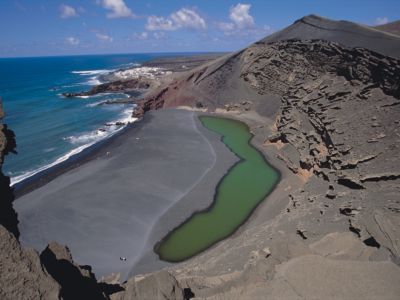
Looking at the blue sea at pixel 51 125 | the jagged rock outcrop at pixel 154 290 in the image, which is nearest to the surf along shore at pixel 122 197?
the blue sea at pixel 51 125

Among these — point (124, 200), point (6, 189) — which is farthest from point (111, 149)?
point (6, 189)

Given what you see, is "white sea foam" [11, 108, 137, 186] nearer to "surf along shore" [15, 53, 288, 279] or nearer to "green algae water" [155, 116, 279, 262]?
"surf along shore" [15, 53, 288, 279]

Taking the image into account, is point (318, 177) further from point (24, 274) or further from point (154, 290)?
point (24, 274)

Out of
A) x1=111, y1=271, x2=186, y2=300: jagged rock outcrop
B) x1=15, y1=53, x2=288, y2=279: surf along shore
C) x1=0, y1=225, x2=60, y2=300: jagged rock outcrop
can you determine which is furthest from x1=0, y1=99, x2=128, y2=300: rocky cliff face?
x1=15, y1=53, x2=288, y2=279: surf along shore

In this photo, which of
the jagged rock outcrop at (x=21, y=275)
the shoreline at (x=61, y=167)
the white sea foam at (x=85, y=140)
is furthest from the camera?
the white sea foam at (x=85, y=140)

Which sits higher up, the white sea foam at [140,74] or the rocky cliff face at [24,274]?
the rocky cliff face at [24,274]

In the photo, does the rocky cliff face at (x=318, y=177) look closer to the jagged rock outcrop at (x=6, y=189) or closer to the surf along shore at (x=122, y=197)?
the surf along shore at (x=122, y=197)
